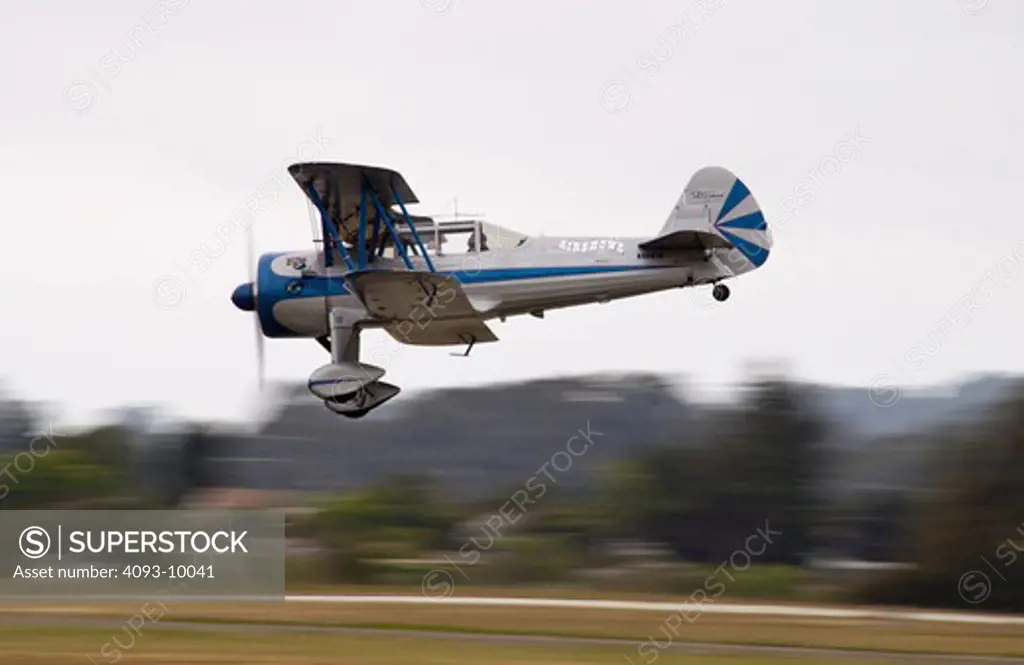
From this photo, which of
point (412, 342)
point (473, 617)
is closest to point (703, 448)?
point (473, 617)

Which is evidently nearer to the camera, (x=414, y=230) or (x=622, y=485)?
(x=414, y=230)

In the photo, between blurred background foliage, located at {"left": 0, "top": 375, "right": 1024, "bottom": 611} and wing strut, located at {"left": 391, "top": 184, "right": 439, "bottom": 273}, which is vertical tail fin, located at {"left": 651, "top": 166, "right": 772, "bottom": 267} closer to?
wing strut, located at {"left": 391, "top": 184, "right": 439, "bottom": 273}

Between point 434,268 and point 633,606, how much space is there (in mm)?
9434

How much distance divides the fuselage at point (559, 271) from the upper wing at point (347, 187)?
66 centimetres

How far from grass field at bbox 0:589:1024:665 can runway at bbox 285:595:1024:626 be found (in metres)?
0.68

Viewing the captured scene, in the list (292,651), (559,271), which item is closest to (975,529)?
(559,271)

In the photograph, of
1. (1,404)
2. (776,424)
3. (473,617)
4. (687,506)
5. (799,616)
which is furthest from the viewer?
(1,404)

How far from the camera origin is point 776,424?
48.8 metres

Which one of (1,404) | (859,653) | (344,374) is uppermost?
(1,404)

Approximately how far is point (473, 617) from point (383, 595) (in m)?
4.47

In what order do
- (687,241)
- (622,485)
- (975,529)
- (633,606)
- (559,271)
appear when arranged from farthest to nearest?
1. (622,485)
2. (975,529)
3. (633,606)
4. (559,271)
5. (687,241)

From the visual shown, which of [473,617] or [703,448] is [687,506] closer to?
[703,448]

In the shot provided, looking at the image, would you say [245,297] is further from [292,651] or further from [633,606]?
[633,606]

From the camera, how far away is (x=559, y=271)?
21.4 meters
